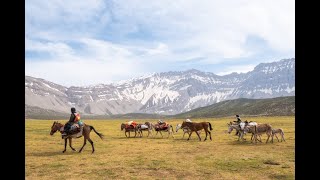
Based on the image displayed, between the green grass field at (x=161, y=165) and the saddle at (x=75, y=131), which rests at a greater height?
the saddle at (x=75, y=131)

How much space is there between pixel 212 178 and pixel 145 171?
375 cm

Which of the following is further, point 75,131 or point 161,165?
point 75,131

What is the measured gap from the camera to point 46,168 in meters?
17.1

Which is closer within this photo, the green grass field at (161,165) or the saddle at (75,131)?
the green grass field at (161,165)

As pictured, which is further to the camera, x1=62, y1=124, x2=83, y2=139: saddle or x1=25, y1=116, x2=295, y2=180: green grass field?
x1=62, y1=124, x2=83, y2=139: saddle

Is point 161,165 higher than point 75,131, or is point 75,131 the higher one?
point 75,131

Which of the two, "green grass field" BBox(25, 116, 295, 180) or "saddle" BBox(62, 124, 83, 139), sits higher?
"saddle" BBox(62, 124, 83, 139)

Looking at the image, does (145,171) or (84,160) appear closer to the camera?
(145,171)
